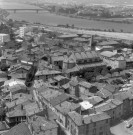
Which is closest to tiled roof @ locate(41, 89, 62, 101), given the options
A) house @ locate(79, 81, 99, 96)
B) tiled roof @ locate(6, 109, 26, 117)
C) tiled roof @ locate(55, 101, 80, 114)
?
tiled roof @ locate(55, 101, 80, 114)

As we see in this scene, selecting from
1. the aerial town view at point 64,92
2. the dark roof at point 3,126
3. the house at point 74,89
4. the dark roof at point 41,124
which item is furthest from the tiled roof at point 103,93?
the dark roof at point 3,126

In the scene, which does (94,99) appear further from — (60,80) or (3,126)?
(3,126)

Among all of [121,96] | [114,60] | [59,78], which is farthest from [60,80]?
[114,60]

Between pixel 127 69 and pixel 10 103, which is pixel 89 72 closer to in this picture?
pixel 127 69

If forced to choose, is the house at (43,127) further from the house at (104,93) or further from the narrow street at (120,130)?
the house at (104,93)

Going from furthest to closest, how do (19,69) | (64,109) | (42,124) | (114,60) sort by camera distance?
(114,60), (19,69), (64,109), (42,124)

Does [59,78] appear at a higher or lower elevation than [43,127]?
higher

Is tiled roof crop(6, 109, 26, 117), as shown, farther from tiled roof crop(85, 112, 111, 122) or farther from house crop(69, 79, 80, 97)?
house crop(69, 79, 80, 97)

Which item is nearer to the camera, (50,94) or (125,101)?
(125,101)
